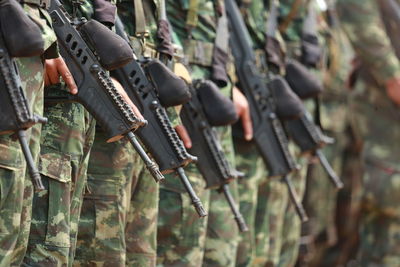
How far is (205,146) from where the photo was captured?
18.4 feet

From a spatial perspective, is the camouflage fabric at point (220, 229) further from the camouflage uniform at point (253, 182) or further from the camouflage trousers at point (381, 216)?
the camouflage trousers at point (381, 216)

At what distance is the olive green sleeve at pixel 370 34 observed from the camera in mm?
7555

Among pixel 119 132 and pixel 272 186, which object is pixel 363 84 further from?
pixel 119 132

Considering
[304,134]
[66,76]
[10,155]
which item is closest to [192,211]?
[66,76]

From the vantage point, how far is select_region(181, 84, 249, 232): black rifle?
5594 millimetres

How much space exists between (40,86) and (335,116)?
4544mm

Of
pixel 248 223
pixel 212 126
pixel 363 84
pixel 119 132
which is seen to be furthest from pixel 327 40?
pixel 119 132

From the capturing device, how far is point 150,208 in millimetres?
5098

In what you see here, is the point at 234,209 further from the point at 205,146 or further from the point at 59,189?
the point at 59,189

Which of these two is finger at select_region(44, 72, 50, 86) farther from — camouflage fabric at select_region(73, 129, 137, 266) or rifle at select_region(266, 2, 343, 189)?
rifle at select_region(266, 2, 343, 189)

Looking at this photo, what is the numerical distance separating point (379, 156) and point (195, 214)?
114 inches

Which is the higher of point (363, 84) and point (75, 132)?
point (75, 132)

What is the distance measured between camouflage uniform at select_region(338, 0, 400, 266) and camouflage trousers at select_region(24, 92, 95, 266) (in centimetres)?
372

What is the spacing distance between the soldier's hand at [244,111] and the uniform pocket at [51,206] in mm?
1998
